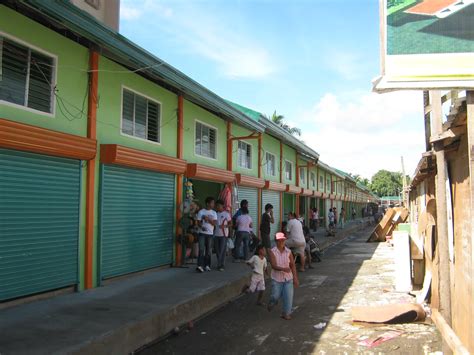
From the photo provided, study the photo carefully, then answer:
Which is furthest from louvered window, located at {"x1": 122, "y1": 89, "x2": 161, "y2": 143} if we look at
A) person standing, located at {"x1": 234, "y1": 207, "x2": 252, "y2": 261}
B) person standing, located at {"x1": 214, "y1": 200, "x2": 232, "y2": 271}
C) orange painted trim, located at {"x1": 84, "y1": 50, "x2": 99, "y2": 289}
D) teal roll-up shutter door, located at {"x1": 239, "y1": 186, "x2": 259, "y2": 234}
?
teal roll-up shutter door, located at {"x1": 239, "y1": 186, "x2": 259, "y2": 234}

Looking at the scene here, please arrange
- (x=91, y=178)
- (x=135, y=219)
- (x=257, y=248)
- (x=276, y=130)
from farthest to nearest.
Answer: (x=276, y=130)
(x=135, y=219)
(x=257, y=248)
(x=91, y=178)

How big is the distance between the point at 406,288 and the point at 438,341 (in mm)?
3517

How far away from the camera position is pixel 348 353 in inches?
226

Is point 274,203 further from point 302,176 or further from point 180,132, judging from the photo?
point 180,132

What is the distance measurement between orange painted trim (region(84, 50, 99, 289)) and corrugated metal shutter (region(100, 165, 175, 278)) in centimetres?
31

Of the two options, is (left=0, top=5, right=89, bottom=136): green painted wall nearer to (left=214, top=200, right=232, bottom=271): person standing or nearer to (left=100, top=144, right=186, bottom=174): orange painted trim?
(left=100, top=144, right=186, bottom=174): orange painted trim

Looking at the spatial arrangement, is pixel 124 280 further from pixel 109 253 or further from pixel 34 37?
pixel 34 37

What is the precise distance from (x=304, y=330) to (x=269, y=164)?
13443 mm

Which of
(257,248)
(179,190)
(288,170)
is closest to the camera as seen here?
(257,248)

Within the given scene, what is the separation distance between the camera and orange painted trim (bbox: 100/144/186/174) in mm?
8453

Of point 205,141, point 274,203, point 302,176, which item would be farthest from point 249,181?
point 302,176

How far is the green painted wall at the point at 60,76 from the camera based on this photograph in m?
6.61

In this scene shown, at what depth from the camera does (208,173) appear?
12.4m

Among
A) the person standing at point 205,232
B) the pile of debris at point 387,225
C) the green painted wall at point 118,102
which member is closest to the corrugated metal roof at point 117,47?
the green painted wall at point 118,102
